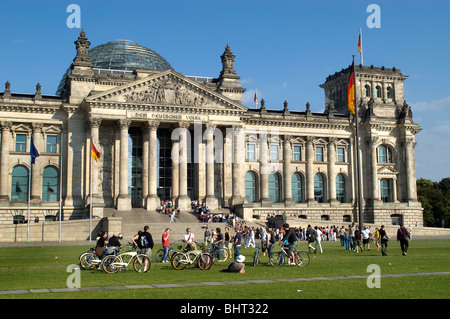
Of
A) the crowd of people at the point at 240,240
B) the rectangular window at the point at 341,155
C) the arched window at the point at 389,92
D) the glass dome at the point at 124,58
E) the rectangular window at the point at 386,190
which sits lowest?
the crowd of people at the point at 240,240

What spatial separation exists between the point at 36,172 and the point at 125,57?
22839 mm

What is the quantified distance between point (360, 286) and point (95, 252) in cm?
1279

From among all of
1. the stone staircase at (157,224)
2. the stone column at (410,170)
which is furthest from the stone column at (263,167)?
the stone column at (410,170)

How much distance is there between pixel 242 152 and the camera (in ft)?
233

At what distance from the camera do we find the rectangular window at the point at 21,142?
64.8 meters

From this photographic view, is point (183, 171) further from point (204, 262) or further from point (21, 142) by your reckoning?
point (204, 262)

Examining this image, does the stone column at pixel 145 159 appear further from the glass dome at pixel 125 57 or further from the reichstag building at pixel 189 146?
the glass dome at pixel 125 57

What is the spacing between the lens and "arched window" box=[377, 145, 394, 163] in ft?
267

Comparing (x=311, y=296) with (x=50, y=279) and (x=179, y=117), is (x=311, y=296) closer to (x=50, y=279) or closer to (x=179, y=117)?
(x=50, y=279)

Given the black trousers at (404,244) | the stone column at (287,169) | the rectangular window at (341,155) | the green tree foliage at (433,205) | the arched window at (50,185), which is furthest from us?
the green tree foliage at (433,205)

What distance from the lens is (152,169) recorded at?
64.8 m

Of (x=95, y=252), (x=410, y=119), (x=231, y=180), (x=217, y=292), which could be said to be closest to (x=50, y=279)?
(x=95, y=252)

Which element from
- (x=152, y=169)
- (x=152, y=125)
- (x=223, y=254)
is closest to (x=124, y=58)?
(x=152, y=125)

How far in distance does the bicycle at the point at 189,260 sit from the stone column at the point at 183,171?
127 ft
